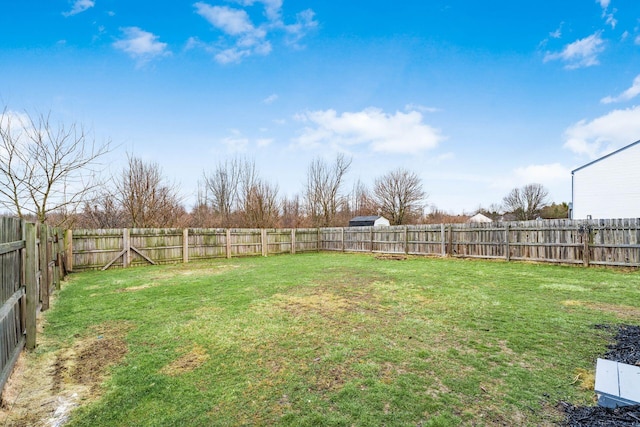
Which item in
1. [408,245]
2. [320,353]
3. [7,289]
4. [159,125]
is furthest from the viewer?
[408,245]

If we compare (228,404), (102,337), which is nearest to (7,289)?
(102,337)

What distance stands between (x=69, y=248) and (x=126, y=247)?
1.70m

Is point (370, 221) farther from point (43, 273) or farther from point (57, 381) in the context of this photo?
point (57, 381)

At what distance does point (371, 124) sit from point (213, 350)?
641 inches

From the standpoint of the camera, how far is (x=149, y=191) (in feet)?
46.0

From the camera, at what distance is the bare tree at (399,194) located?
1145 inches

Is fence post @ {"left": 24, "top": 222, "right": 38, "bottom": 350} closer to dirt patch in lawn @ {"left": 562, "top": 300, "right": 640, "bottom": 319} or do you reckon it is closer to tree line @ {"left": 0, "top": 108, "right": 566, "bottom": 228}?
tree line @ {"left": 0, "top": 108, "right": 566, "bottom": 228}

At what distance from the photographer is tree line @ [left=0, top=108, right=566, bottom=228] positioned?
723 cm

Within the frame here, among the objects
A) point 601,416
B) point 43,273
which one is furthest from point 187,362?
point 43,273

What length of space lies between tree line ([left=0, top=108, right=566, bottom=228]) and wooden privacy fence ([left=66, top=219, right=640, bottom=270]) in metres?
1.77

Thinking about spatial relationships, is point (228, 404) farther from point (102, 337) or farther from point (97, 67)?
point (97, 67)

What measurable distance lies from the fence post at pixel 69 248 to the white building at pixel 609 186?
2397 centimetres

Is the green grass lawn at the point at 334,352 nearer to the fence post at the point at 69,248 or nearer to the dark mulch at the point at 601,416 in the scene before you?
the dark mulch at the point at 601,416

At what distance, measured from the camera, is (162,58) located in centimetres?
1071
